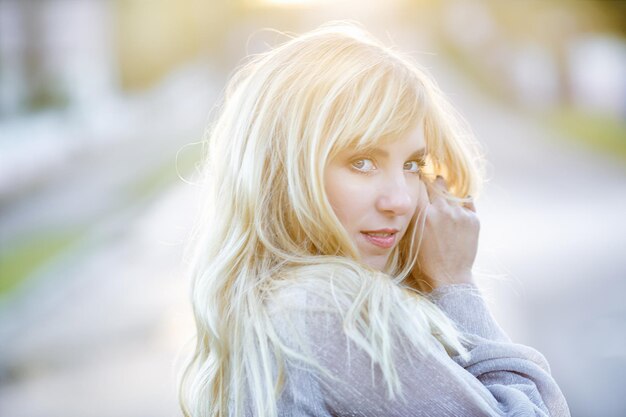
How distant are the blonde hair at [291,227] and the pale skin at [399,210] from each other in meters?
0.04

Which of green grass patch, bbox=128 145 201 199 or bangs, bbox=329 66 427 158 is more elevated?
bangs, bbox=329 66 427 158

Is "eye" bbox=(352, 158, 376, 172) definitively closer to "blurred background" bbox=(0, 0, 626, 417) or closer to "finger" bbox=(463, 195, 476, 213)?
"finger" bbox=(463, 195, 476, 213)

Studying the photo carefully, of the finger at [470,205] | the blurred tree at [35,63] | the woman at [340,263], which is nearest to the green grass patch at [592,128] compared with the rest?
the blurred tree at [35,63]

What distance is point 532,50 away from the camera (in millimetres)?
38844

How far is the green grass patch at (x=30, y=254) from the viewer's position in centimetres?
1050

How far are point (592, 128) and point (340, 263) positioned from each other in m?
26.1

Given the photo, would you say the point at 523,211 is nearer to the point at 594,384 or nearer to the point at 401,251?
the point at 594,384

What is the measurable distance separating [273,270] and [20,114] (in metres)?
22.9

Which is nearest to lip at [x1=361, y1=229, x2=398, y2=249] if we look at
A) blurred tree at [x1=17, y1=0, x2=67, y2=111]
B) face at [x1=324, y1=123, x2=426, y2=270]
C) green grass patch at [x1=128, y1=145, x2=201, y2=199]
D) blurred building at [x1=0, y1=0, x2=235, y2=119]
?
face at [x1=324, y1=123, x2=426, y2=270]

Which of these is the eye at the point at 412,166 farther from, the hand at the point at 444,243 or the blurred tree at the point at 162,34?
the blurred tree at the point at 162,34

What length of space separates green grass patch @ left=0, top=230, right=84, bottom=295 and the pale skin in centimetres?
834

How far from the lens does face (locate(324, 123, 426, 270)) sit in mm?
1976

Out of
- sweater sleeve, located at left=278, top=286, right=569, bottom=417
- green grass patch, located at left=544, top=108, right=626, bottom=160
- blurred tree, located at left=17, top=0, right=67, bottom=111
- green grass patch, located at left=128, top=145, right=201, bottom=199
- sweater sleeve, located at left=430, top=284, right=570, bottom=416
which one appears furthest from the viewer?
blurred tree, located at left=17, top=0, right=67, bottom=111

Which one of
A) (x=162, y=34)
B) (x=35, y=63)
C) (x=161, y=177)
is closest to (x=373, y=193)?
(x=161, y=177)
